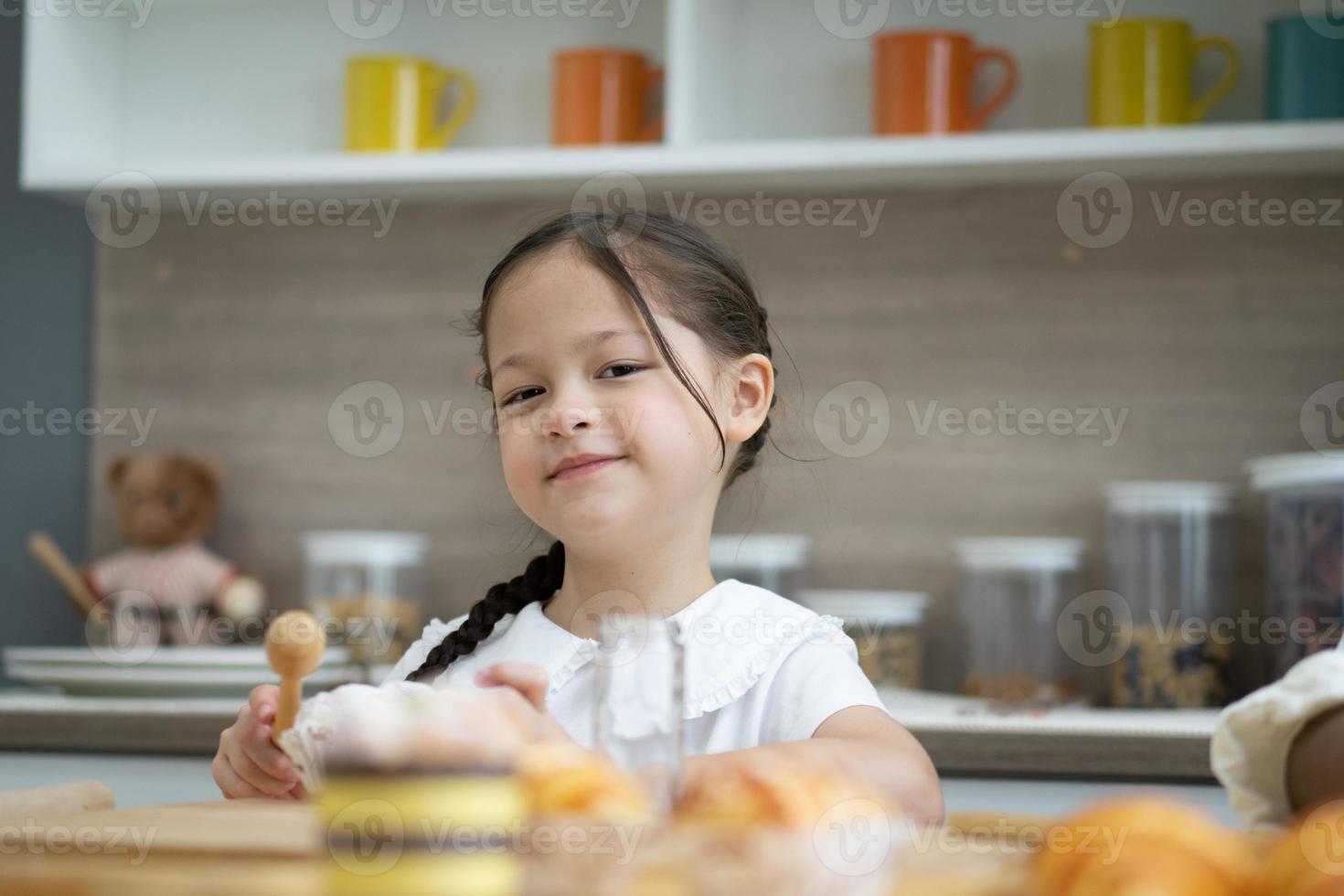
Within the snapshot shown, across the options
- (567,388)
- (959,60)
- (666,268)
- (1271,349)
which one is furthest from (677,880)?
(1271,349)

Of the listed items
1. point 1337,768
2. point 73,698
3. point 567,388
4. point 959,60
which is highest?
point 959,60

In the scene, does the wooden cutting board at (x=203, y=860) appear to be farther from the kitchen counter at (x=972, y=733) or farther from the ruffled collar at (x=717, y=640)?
the kitchen counter at (x=972, y=733)

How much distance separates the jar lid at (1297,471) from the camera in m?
1.53

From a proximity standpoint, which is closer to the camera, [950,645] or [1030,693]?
[1030,693]

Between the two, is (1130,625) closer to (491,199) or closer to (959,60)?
(959,60)

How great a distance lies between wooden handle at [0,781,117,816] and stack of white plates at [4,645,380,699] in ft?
2.86

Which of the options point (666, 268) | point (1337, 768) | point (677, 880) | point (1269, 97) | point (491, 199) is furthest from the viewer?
point (491, 199)

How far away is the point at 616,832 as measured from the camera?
0.37 meters

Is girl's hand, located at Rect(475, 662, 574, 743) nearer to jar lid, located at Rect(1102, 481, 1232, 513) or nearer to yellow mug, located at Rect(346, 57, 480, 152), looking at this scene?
jar lid, located at Rect(1102, 481, 1232, 513)

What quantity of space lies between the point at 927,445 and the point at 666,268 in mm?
918

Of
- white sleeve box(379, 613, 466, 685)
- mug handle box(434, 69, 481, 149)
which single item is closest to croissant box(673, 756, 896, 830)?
white sleeve box(379, 613, 466, 685)

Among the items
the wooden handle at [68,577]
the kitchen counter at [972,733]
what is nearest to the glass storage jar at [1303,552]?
the kitchen counter at [972,733]

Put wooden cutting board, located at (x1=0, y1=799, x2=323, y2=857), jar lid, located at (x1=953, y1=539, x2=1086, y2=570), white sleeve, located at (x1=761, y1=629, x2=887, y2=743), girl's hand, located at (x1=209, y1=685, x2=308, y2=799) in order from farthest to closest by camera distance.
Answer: jar lid, located at (x1=953, y1=539, x2=1086, y2=570) < white sleeve, located at (x1=761, y1=629, x2=887, y2=743) < girl's hand, located at (x1=209, y1=685, x2=308, y2=799) < wooden cutting board, located at (x1=0, y1=799, x2=323, y2=857)

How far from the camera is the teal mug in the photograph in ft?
5.39
